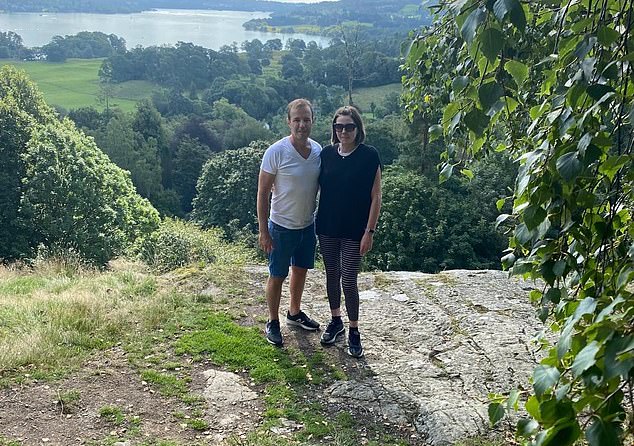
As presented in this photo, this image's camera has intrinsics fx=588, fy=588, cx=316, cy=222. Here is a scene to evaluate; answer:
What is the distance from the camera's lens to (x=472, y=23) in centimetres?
109

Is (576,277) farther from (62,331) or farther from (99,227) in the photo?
(99,227)

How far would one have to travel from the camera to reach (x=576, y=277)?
1500 millimetres

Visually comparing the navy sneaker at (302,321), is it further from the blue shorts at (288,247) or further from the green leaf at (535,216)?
the green leaf at (535,216)

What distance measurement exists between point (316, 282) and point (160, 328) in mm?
2025

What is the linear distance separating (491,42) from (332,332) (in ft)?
13.0

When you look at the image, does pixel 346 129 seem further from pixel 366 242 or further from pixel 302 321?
pixel 302 321

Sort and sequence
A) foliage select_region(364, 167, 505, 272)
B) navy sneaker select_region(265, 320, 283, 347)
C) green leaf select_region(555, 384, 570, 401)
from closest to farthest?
green leaf select_region(555, 384, 570, 401), navy sneaker select_region(265, 320, 283, 347), foliage select_region(364, 167, 505, 272)

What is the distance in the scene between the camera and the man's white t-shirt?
172 inches

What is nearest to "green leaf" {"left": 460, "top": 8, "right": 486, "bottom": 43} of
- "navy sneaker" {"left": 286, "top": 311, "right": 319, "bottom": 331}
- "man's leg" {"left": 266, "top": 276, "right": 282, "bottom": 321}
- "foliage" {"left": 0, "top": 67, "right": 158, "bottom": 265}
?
"man's leg" {"left": 266, "top": 276, "right": 282, "bottom": 321}

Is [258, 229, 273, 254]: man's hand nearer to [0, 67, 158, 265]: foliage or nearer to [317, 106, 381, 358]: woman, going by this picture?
[317, 106, 381, 358]: woman

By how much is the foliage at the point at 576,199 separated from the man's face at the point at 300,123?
8.77ft

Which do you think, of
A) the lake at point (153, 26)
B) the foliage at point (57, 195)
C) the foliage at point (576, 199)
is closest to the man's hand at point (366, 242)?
the foliage at point (576, 199)

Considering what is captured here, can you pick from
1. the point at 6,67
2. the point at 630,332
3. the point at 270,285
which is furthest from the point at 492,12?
the point at 6,67

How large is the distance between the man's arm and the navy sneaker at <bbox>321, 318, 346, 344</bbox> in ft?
2.92
